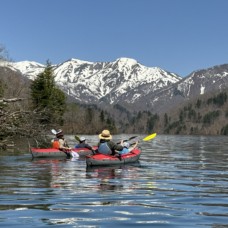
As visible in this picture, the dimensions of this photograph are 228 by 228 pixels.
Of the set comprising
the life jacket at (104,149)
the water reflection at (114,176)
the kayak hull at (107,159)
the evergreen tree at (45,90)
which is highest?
the evergreen tree at (45,90)

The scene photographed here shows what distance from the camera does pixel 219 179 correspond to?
60.8 ft

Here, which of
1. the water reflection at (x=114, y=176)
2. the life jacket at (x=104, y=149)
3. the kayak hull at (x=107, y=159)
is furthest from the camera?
the life jacket at (x=104, y=149)

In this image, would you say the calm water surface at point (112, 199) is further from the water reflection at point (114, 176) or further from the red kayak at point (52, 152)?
the red kayak at point (52, 152)

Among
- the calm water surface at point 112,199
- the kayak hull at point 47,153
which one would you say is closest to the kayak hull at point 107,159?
the calm water surface at point 112,199

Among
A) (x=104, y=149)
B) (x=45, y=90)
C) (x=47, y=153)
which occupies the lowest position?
(x=47, y=153)

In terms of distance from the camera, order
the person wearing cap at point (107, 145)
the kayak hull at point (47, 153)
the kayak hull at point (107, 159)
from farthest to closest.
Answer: the kayak hull at point (47, 153)
the person wearing cap at point (107, 145)
the kayak hull at point (107, 159)

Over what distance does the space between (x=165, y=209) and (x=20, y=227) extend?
3.67 meters

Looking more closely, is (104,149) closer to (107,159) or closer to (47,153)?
(107,159)

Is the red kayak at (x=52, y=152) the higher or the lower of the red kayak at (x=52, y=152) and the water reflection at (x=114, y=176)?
the higher

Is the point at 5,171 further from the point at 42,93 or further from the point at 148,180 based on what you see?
the point at 42,93

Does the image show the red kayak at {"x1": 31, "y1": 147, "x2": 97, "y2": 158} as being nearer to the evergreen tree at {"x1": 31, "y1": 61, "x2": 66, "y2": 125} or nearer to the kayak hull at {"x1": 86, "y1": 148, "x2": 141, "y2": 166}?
the kayak hull at {"x1": 86, "y1": 148, "x2": 141, "y2": 166}

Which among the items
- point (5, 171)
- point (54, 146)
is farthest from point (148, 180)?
point (54, 146)

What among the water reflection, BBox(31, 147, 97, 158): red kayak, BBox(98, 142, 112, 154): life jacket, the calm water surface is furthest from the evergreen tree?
the calm water surface

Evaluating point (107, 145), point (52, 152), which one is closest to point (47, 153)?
point (52, 152)
